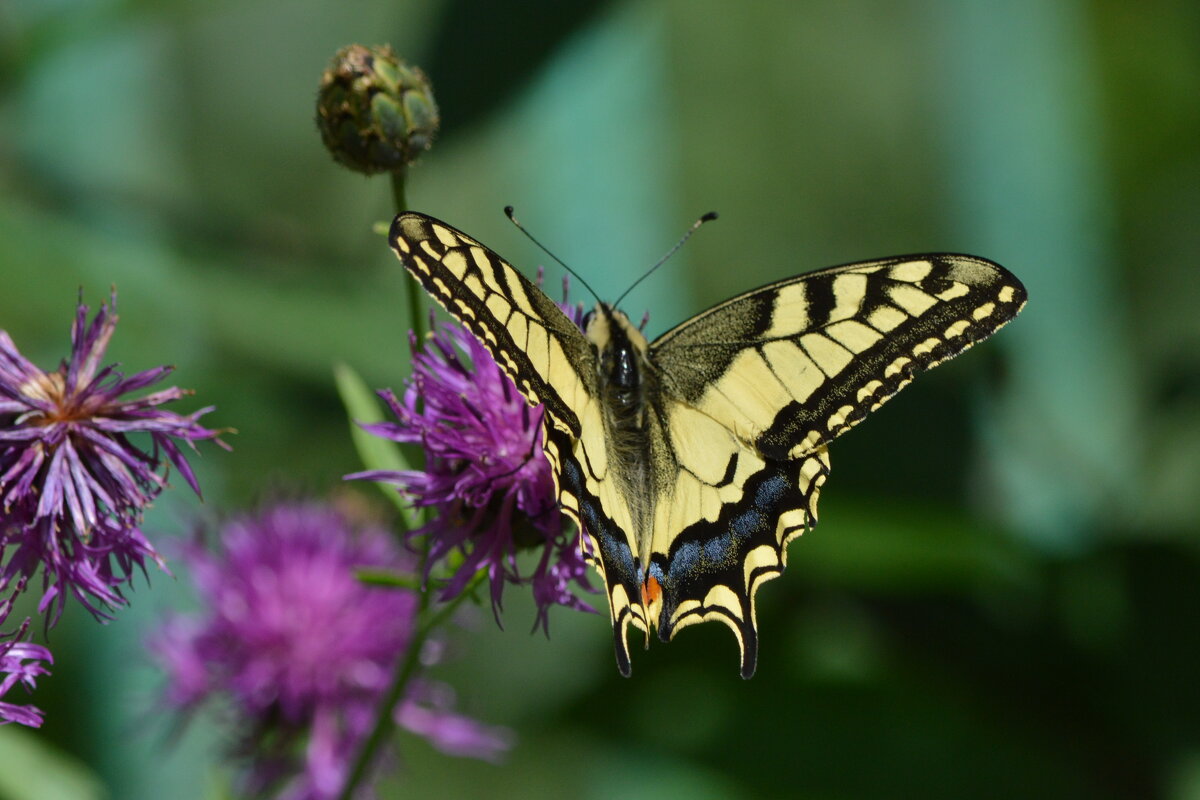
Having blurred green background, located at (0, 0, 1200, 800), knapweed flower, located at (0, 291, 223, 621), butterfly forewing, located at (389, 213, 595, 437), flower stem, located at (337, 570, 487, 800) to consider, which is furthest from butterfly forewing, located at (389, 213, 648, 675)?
blurred green background, located at (0, 0, 1200, 800)

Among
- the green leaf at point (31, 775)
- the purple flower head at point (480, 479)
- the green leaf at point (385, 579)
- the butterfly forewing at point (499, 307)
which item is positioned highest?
the butterfly forewing at point (499, 307)

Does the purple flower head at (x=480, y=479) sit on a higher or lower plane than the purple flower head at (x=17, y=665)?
higher

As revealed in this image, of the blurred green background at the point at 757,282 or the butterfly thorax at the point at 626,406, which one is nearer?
the butterfly thorax at the point at 626,406

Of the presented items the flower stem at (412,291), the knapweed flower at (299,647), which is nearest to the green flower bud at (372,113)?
the flower stem at (412,291)

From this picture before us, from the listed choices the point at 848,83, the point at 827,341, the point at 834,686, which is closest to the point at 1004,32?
the point at 848,83

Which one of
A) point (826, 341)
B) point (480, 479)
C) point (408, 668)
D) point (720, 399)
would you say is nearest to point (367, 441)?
point (480, 479)

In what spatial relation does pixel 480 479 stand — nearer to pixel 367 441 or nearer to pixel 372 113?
pixel 367 441

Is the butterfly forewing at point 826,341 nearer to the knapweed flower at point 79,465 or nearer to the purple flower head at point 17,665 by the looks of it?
the knapweed flower at point 79,465
